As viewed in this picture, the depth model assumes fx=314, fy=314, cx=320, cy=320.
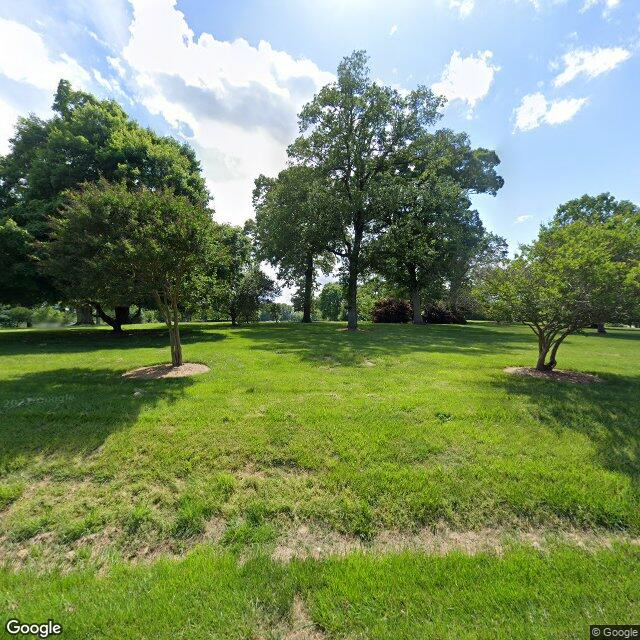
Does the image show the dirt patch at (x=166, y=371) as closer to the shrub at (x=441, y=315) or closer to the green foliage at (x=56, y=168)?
the green foliage at (x=56, y=168)

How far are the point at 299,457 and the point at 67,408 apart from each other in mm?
5147

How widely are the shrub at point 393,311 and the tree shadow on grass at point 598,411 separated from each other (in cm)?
3004

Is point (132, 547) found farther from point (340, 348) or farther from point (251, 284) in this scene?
point (251, 284)

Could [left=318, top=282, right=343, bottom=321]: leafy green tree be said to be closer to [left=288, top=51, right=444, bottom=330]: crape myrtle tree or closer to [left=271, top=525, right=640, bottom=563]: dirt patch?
[left=288, top=51, right=444, bottom=330]: crape myrtle tree

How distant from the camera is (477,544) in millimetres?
3438

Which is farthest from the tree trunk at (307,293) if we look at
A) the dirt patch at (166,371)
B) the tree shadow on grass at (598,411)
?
the tree shadow on grass at (598,411)

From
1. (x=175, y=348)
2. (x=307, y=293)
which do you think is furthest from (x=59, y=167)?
(x=307, y=293)

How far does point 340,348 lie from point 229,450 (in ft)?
29.3

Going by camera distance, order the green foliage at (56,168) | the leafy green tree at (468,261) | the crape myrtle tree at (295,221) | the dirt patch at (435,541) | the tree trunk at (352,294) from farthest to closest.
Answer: the leafy green tree at (468,261)
the tree trunk at (352,294)
the crape myrtle tree at (295,221)
the green foliage at (56,168)
the dirt patch at (435,541)

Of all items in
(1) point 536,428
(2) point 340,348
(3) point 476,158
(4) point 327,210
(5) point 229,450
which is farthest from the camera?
(3) point 476,158

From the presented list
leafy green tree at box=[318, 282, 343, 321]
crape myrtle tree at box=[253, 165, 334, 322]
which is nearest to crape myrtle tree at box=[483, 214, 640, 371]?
crape myrtle tree at box=[253, 165, 334, 322]

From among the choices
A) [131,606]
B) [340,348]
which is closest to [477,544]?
[131,606]

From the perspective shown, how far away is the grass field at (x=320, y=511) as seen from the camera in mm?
2645

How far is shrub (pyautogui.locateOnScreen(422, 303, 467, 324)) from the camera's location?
1527 inches
